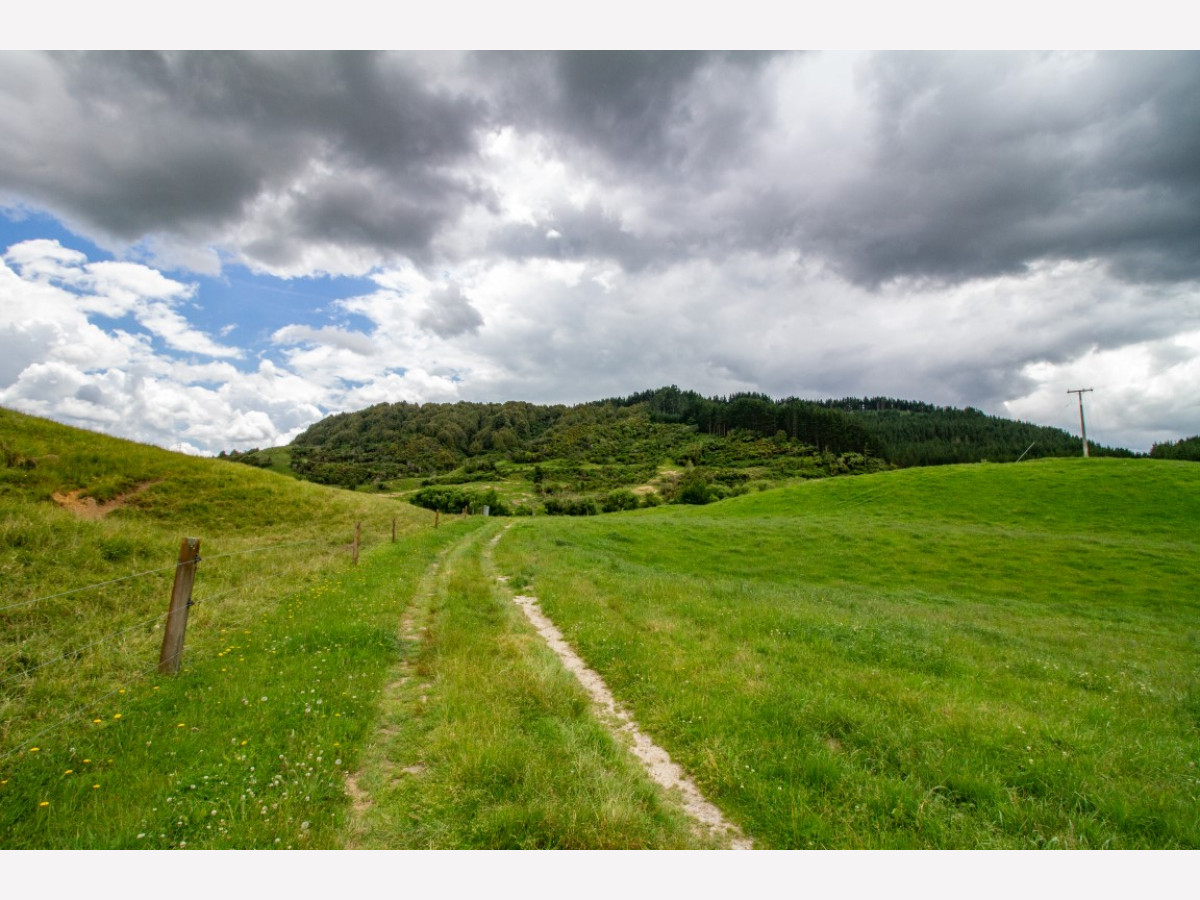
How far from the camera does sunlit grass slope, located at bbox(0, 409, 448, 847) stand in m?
5.19

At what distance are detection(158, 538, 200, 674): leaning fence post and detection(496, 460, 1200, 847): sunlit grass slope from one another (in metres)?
7.62

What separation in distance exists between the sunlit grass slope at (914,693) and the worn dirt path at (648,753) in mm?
194

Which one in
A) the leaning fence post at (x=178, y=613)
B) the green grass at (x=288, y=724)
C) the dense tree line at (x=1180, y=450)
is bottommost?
the green grass at (x=288, y=724)

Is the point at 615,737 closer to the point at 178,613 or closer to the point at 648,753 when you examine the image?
the point at 648,753

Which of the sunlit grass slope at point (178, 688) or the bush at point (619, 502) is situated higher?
the bush at point (619, 502)

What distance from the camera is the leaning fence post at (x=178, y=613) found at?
8.88 metres

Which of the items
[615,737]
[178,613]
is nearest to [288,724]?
[178,613]

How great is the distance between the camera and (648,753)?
7.00 meters

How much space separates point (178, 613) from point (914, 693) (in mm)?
13178

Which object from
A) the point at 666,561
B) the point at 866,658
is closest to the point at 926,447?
the point at 666,561

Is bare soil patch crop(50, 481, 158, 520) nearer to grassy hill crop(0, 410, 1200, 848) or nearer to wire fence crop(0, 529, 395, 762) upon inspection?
grassy hill crop(0, 410, 1200, 848)

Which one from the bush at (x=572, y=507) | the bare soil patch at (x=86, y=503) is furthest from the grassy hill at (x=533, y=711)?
the bush at (x=572, y=507)

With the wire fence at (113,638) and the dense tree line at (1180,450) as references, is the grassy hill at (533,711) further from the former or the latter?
the dense tree line at (1180,450)

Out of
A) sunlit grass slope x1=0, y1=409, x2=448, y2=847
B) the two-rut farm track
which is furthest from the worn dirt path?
sunlit grass slope x1=0, y1=409, x2=448, y2=847
